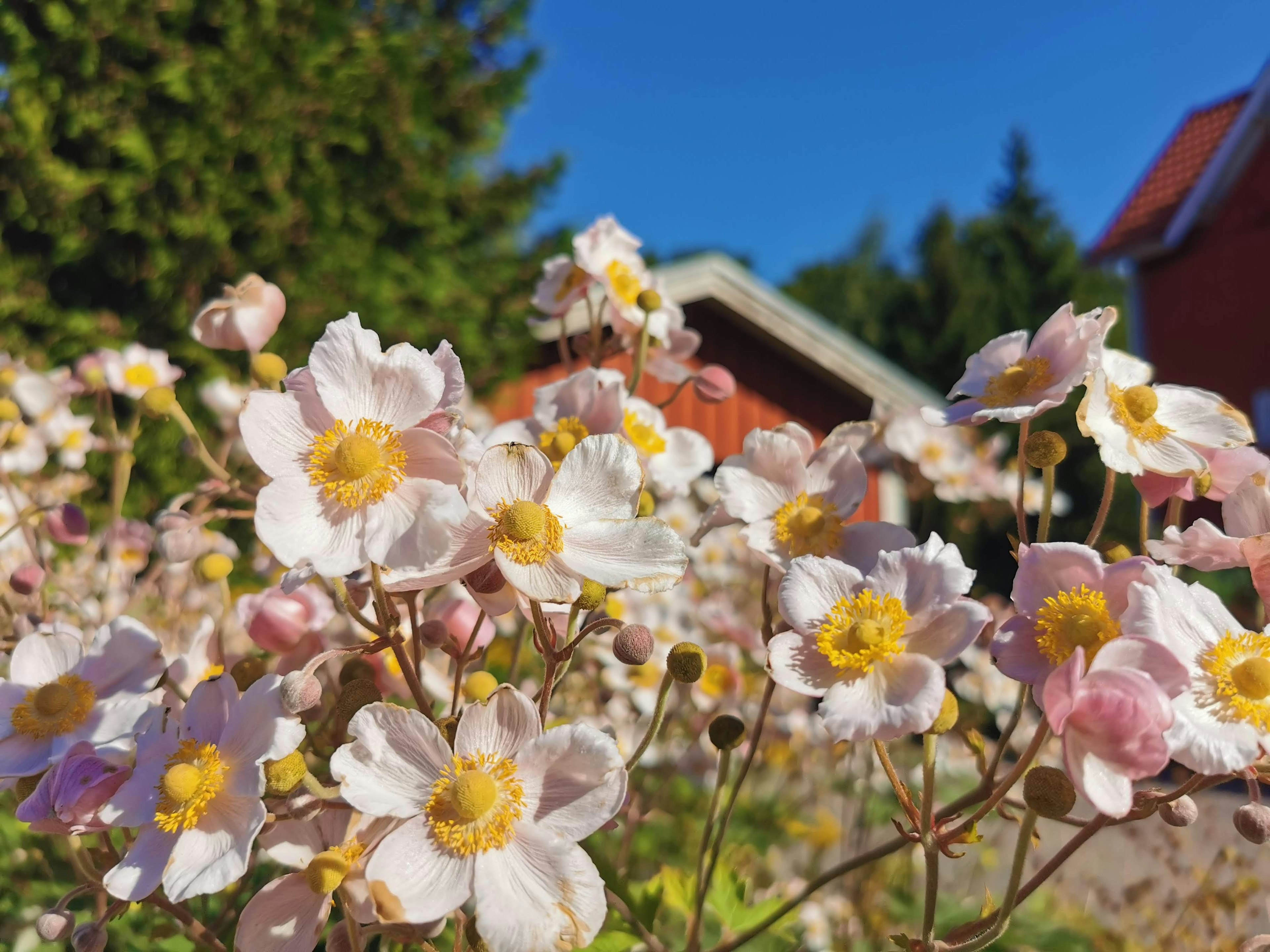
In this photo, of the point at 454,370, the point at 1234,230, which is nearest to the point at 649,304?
the point at 454,370

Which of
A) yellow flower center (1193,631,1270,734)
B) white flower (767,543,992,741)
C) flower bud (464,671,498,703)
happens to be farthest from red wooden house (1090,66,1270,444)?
flower bud (464,671,498,703)

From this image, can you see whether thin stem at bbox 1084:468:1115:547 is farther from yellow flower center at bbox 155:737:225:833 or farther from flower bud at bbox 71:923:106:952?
flower bud at bbox 71:923:106:952

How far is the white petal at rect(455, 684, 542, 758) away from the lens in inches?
29.2

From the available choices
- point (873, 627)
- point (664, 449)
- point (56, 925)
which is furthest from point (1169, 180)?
point (56, 925)

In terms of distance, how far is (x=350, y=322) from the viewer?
0.80 meters

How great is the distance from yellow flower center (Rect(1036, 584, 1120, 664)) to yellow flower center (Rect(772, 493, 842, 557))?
28cm

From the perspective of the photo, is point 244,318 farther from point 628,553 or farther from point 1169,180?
point 1169,180

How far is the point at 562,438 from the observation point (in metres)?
1.08

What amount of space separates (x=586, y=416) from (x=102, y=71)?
283 inches

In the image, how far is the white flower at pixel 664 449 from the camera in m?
1.24

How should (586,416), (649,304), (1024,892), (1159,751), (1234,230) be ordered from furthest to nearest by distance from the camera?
→ (1234,230)
(649,304)
(586,416)
(1024,892)
(1159,751)

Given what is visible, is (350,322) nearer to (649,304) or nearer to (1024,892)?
(649,304)

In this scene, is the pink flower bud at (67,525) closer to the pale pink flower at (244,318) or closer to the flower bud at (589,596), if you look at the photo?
the pale pink flower at (244,318)

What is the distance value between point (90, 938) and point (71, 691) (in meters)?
0.23
